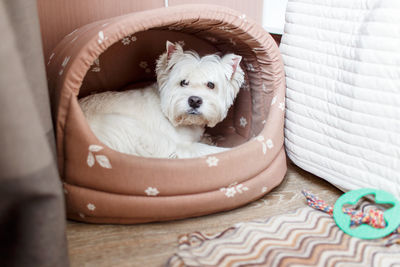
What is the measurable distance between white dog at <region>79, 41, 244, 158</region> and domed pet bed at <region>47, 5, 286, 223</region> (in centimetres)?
17

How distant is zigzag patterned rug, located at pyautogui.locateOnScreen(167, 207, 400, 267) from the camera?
4.12 ft

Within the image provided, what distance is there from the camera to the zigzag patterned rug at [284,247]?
1255 mm

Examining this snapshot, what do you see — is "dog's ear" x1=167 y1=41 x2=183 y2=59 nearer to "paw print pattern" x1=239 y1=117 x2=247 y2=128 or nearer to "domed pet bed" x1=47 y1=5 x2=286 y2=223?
"domed pet bed" x1=47 y1=5 x2=286 y2=223

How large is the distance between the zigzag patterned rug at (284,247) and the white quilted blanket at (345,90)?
0.27 metres

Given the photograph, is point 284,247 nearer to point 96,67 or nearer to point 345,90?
point 345,90

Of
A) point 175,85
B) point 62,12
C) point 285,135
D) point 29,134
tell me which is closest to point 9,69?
point 29,134

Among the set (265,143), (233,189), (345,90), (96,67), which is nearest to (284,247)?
(233,189)

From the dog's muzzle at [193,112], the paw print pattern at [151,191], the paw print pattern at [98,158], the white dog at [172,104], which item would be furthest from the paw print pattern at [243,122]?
the paw print pattern at [98,158]

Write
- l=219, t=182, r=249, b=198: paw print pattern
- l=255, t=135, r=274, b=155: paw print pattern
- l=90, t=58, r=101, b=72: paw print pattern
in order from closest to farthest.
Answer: l=219, t=182, r=249, b=198: paw print pattern, l=255, t=135, r=274, b=155: paw print pattern, l=90, t=58, r=101, b=72: paw print pattern

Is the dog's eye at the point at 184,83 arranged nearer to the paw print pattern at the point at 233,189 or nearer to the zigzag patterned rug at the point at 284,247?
the paw print pattern at the point at 233,189

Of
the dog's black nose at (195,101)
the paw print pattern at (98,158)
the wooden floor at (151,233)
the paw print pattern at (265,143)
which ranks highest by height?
the dog's black nose at (195,101)

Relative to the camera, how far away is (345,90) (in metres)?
1.57

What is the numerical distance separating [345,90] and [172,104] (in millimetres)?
777

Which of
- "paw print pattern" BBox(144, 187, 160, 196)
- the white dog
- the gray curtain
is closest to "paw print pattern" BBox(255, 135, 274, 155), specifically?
the white dog
